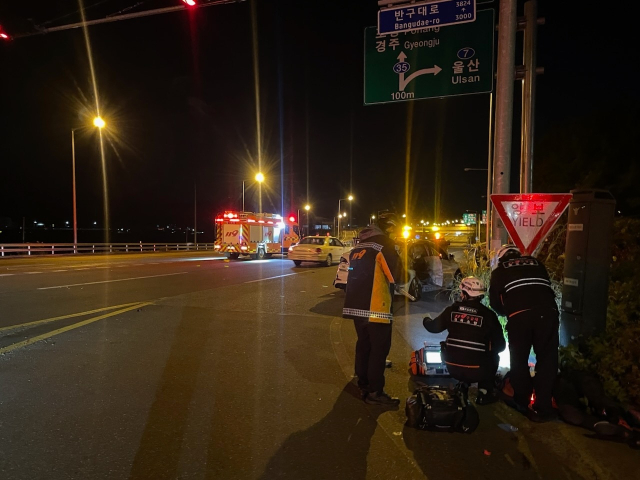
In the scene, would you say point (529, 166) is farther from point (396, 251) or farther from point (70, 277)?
point (70, 277)

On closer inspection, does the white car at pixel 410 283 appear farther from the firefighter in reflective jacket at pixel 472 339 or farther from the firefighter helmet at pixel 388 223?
the firefighter in reflective jacket at pixel 472 339

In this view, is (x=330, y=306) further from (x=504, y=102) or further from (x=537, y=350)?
→ (x=537, y=350)

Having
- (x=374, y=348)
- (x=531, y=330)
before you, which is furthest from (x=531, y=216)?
(x=374, y=348)

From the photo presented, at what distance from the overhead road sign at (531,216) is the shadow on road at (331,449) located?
2444mm

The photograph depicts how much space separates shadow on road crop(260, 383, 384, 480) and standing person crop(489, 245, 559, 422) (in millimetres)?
1351

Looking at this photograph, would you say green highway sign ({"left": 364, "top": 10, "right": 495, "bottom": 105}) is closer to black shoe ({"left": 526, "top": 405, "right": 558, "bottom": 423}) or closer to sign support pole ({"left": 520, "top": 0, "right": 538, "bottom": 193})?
sign support pole ({"left": 520, "top": 0, "right": 538, "bottom": 193})

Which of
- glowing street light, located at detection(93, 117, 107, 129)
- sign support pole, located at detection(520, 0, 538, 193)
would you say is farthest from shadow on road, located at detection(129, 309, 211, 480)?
glowing street light, located at detection(93, 117, 107, 129)

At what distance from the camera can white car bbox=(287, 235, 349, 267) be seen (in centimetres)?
2156

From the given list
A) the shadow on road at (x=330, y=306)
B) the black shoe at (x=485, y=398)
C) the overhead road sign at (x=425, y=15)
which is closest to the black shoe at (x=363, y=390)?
the black shoe at (x=485, y=398)

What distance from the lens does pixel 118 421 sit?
404 centimetres

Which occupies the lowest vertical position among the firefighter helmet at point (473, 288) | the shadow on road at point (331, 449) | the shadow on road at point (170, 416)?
the shadow on road at point (331, 449)

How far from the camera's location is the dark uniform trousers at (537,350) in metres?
4.00

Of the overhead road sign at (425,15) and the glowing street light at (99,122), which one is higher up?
the glowing street light at (99,122)

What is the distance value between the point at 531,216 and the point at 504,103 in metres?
1.77
